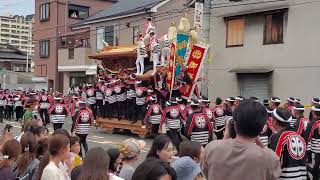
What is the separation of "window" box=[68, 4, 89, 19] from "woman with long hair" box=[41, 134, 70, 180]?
41519 millimetres

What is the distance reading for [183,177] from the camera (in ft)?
17.3

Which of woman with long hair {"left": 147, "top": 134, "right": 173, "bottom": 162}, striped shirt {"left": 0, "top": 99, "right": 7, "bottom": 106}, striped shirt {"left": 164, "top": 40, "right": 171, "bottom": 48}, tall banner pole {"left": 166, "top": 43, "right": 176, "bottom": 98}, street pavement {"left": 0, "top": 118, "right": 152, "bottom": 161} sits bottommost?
street pavement {"left": 0, "top": 118, "right": 152, "bottom": 161}

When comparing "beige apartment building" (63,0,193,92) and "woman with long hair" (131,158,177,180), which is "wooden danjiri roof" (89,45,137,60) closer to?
"beige apartment building" (63,0,193,92)

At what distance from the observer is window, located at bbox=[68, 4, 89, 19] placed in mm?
45500

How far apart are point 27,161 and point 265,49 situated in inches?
750

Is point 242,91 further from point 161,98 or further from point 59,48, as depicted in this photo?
point 59,48

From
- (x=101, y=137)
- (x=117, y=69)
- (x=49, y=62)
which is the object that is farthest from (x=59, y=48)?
(x=101, y=137)

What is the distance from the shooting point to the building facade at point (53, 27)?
146 feet

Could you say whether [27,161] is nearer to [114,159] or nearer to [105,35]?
[114,159]

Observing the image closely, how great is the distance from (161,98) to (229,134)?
560 inches

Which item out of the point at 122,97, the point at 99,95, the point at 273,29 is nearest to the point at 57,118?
the point at 122,97

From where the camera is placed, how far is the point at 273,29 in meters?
23.2

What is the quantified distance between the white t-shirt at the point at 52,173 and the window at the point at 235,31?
20.5 meters

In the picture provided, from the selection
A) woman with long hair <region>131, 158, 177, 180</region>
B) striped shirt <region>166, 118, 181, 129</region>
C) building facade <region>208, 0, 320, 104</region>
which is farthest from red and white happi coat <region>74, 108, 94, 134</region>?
building facade <region>208, 0, 320, 104</region>
